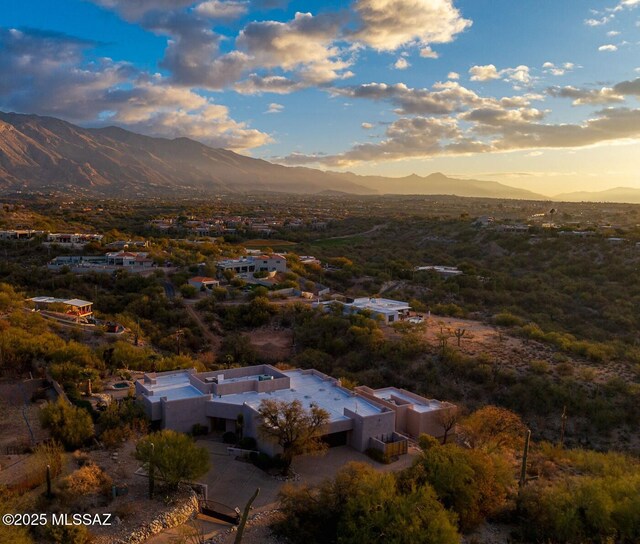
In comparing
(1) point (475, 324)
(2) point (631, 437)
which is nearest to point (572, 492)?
(2) point (631, 437)

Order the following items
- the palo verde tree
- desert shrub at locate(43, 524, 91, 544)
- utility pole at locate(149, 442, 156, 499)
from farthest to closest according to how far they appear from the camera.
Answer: the palo verde tree → utility pole at locate(149, 442, 156, 499) → desert shrub at locate(43, 524, 91, 544)

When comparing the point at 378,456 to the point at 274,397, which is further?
the point at 274,397

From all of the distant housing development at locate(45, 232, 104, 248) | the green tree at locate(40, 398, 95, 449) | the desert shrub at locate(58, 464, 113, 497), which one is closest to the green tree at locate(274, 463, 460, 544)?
the desert shrub at locate(58, 464, 113, 497)

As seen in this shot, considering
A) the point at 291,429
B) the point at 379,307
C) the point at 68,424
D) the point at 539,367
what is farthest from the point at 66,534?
the point at 379,307

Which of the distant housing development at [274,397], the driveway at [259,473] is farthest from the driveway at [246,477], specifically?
the distant housing development at [274,397]

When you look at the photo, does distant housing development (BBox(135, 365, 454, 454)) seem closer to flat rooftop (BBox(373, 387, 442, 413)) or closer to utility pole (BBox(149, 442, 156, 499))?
flat rooftop (BBox(373, 387, 442, 413))

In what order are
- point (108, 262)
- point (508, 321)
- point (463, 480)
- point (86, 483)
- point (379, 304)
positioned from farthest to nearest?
A: 1. point (108, 262)
2. point (379, 304)
3. point (508, 321)
4. point (463, 480)
5. point (86, 483)

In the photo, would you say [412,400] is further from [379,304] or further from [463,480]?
[379,304]
